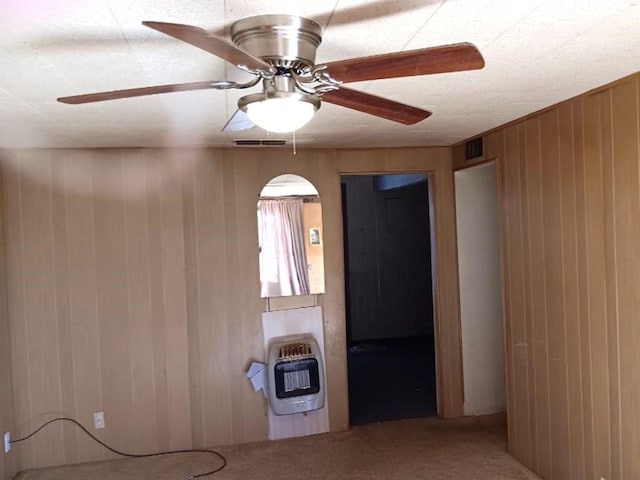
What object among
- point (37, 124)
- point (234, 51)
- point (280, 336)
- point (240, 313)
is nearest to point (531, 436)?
point (280, 336)

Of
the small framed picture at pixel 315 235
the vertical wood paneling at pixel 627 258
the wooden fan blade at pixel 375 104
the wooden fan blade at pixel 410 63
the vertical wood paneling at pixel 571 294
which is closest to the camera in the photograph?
the wooden fan blade at pixel 410 63

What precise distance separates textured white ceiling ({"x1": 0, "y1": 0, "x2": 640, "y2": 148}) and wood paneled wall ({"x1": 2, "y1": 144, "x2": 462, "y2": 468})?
69 cm

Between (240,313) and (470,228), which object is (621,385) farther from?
(240,313)

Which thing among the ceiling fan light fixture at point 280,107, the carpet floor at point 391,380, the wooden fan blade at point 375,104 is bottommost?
the carpet floor at point 391,380

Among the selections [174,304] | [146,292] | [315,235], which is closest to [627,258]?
[315,235]

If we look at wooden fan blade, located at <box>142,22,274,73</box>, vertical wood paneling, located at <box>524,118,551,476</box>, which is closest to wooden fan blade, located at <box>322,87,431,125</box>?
wooden fan blade, located at <box>142,22,274,73</box>

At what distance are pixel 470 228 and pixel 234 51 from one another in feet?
11.5

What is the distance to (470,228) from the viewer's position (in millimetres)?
4449

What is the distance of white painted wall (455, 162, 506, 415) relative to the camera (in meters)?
4.43

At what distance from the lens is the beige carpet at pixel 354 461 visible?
345 centimetres

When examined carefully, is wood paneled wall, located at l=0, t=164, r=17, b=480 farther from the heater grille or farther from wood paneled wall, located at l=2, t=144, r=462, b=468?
the heater grille

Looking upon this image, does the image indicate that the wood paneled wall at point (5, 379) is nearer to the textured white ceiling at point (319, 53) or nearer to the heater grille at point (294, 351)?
the textured white ceiling at point (319, 53)

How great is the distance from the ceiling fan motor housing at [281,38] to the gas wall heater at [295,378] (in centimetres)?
282

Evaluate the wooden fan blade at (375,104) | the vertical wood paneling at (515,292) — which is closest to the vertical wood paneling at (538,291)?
the vertical wood paneling at (515,292)
